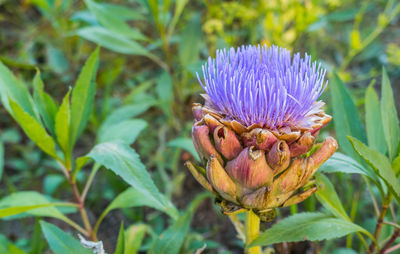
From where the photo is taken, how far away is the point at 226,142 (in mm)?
555

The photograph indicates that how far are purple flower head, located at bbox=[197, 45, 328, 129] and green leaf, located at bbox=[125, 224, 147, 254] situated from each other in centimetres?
41

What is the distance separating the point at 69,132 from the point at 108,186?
58 cm

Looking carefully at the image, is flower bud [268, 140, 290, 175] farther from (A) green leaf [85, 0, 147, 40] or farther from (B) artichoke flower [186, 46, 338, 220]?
(A) green leaf [85, 0, 147, 40]

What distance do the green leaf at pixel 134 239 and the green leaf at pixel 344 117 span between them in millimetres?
Answer: 509

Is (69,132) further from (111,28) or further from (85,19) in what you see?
(85,19)

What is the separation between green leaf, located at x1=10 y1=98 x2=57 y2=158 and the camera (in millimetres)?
675

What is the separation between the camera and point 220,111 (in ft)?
2.03

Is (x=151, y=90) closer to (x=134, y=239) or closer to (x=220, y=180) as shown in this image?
(x=134, y=239)

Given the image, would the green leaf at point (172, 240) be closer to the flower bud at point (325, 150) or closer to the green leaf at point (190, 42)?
the flower bud at point (325, 150)

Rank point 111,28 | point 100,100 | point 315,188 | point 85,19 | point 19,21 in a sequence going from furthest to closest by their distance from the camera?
point 19,21, point 100,100, point 85,19, point 111,28, point 315,188

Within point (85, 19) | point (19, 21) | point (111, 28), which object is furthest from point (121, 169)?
point (19, 21)

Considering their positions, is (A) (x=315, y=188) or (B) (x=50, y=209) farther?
(B) (x=50, y=209)

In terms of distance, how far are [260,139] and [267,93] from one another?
3.2 inches

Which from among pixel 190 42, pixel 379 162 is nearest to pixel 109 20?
pixel 190 42
